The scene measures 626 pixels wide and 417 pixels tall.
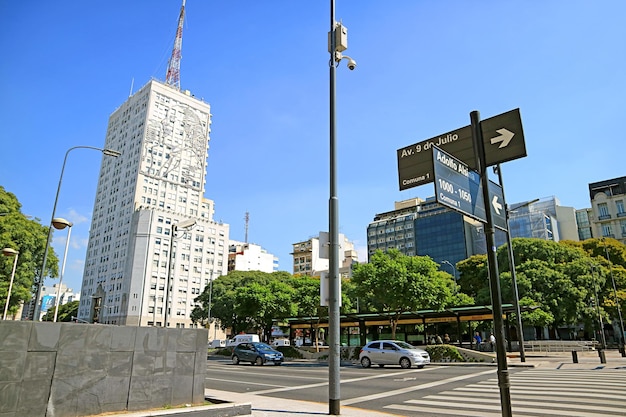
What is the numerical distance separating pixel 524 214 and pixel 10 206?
3406 inches

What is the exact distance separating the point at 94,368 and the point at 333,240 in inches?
213

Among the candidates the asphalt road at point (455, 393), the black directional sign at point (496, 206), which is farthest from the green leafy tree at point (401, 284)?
the black directional sign at point (496, 206)

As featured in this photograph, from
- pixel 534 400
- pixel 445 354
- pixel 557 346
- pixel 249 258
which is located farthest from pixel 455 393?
pixel 249 258

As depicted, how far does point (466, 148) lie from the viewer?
6605mm

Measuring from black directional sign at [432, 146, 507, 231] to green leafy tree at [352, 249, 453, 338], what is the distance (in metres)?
24.3

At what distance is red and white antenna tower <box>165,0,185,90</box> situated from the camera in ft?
348

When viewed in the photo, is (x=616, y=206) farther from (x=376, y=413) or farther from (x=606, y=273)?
(x=376, y=413)

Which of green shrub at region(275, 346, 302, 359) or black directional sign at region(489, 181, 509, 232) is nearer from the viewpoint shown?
black directional sign at region(489, 181, 509, 232)

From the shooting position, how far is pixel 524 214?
87.0m

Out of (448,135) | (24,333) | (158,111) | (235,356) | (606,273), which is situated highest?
(158,111)

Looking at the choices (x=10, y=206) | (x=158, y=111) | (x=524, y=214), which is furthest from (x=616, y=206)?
(x=158, y=111)

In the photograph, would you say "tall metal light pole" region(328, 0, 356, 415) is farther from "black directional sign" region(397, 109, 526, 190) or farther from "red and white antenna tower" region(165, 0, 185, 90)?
"red and white antenna tower" region(165, 0, 185, 90)

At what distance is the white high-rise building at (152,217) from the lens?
3597 inches

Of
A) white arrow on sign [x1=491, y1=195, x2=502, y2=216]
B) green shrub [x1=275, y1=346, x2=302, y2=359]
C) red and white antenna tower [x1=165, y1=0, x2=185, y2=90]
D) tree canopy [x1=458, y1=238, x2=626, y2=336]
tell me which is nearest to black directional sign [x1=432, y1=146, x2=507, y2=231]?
white arrow on sign [x1=491, y1=195, x2=502, y2=216]
